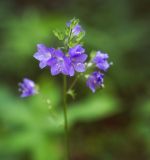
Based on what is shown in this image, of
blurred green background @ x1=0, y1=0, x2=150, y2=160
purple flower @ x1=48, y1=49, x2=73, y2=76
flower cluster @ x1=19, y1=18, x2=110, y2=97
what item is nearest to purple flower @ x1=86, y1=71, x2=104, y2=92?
flower cluster @ x1=19, y1=18, x2=110, y2=97

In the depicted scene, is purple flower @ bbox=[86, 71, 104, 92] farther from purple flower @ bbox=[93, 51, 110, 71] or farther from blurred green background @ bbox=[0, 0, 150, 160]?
blurred green background @ bbox=[0, 0, 150, 160]

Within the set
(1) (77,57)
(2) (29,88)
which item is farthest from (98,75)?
(2) (29,88)

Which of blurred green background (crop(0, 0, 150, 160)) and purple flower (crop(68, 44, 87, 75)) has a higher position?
blurred green background (crop(0, 0, 150, 160))

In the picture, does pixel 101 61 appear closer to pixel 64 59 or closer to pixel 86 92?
pixel 64 59

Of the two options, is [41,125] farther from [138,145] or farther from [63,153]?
[138,145]

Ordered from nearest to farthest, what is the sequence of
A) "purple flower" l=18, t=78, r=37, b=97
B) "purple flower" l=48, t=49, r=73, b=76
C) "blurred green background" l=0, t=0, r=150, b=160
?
"purple flower" l=48, t=49, r=73, b=76 → "purple flower" l=18, t=78, r=37, b=97 → "blurred green background" l=0, t=0, r=150, b=160

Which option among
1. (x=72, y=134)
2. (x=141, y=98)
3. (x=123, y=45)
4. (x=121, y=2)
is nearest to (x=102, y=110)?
(x=72, y=134)
